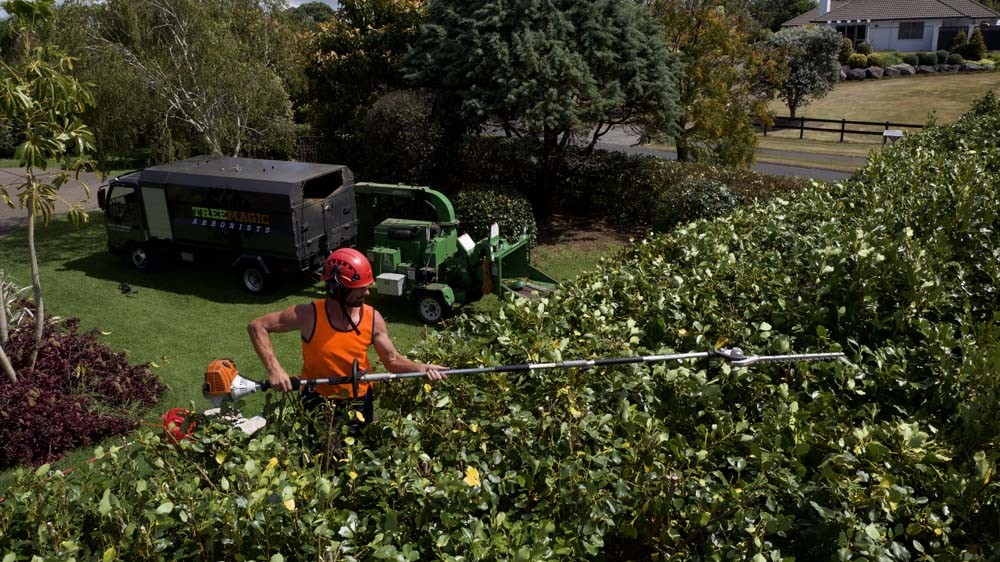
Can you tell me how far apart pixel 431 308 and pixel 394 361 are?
7.22 meters

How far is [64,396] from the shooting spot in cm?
799

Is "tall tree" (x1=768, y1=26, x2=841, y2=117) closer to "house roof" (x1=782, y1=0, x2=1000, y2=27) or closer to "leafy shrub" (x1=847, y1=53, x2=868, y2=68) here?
"leafy shrub" (x1=847, y1=53, x2=868, y2=68)

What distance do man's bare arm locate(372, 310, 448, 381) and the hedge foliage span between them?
0.39 ft

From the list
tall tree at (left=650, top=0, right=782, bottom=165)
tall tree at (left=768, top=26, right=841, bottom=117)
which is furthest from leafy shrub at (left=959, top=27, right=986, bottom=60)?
tall tree at (left=650, top=0, right=782, bottom=165)

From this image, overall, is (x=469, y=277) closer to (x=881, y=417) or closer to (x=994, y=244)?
(x=994, y=244)

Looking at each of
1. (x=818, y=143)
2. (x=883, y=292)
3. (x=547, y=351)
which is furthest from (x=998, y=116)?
(x=818, y=143)

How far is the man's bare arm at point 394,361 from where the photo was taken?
4.19 metres

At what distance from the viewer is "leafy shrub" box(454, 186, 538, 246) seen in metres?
15.2

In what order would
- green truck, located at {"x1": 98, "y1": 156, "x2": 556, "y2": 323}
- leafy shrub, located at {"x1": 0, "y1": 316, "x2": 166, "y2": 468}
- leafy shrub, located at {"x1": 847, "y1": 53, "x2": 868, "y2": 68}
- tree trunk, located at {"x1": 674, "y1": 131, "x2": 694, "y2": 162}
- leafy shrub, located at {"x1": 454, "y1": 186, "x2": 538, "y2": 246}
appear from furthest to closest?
leafy shrub, located at {"x1": 847, "y1": 53, "x2": 868, "y2": 68} → tree trunk, located at {"x1": 674, "y1": 131, "x2": 694, "y2": 162} → leafy shrub, located at {"x1": 454, "y1": 186, "x2": 538, "y2": 246} → green truck, located at {"x1": 98, "y1": 156, "x2": 556, "y2": 323} → leafy shrub, located at {"x1": 0, "y1": 316, "x2": 166, "y2": 468}

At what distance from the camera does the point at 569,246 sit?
1675 centimetres

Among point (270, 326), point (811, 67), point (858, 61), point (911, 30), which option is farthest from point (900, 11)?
point (270, 326)

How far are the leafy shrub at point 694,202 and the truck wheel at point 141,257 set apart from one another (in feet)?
32.9

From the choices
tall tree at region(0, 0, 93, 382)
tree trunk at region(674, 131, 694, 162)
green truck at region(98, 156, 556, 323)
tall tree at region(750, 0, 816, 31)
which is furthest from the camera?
tall tree at region(750, 0, 816, 31)

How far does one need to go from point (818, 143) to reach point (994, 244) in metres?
29.3
